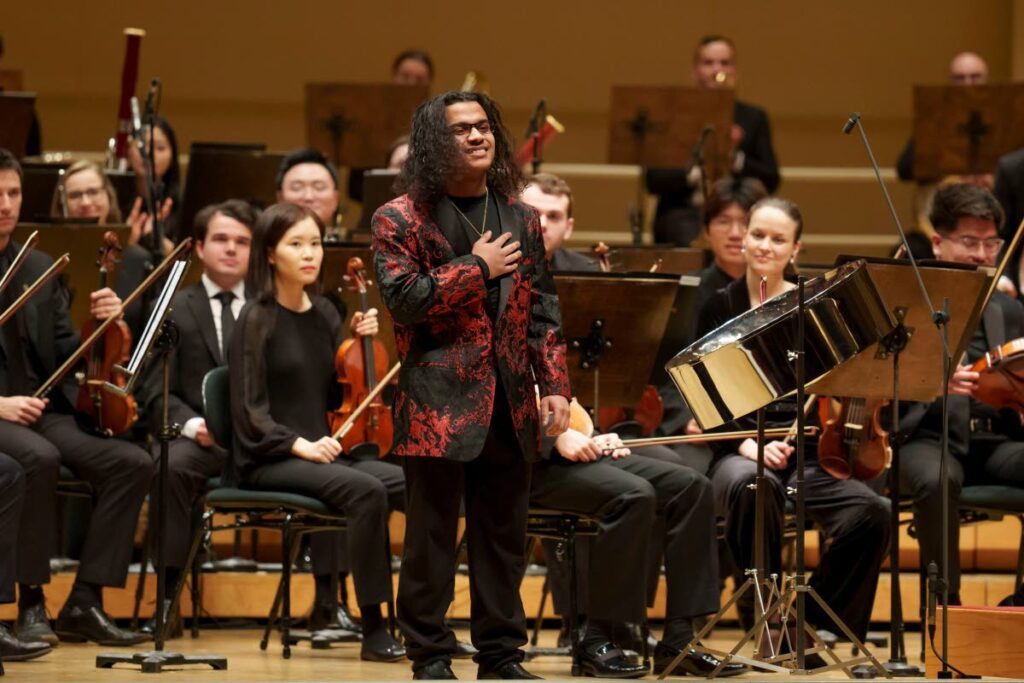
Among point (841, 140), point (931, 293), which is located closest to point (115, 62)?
point (841, 140)

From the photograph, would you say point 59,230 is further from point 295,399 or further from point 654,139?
point 654,139

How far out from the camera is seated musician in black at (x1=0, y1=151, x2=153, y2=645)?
15.9 ft

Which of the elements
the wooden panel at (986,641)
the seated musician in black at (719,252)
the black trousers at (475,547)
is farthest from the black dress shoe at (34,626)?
the wooden panel at (986,641)

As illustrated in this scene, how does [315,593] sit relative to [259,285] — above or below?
below

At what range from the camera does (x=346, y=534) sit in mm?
5230

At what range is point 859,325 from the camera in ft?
13.1

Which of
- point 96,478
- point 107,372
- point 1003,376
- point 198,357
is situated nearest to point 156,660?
point 96,478

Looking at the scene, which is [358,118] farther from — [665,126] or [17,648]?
[17,648]

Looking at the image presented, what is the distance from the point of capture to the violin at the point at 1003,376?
473cm

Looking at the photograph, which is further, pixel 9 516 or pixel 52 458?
pixel 52 458

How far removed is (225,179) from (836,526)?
2.95 m

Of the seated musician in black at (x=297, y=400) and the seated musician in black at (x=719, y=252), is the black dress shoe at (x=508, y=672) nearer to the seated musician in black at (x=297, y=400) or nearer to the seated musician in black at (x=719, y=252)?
the seated musician in black at (x=297, y=400)

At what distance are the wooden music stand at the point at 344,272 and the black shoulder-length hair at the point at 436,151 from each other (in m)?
1.25

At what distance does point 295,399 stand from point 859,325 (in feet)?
6.15
